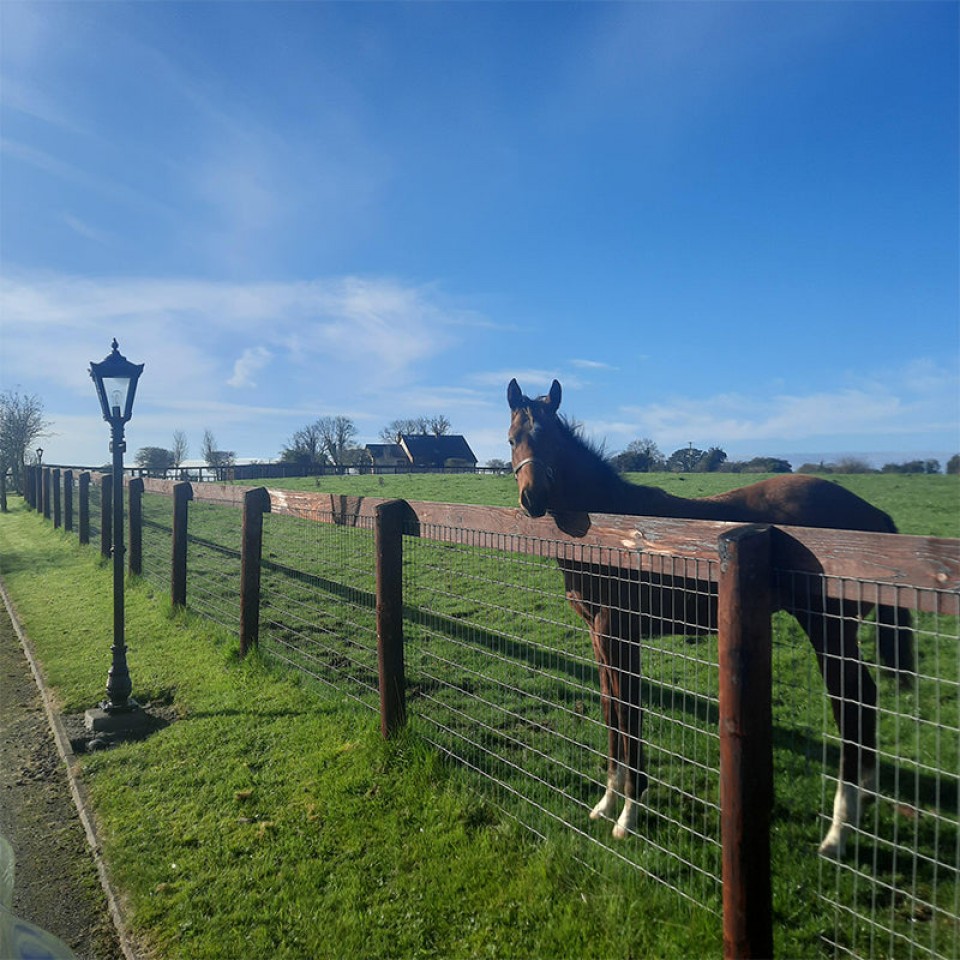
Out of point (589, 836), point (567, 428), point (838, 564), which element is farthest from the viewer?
point (567, 428)

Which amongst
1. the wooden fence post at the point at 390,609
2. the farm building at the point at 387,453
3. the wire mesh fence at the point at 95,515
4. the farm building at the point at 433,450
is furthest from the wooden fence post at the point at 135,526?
the farm building at the point at 387,453

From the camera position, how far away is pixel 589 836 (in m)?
3.39

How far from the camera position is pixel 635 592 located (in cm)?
391

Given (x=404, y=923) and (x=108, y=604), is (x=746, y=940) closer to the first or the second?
(x=404, y=923)

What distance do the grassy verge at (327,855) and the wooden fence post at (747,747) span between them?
0.39 metres

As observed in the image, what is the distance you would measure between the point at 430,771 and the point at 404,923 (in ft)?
3.68

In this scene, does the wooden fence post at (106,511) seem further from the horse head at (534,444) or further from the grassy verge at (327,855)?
the horse head at (534,444)

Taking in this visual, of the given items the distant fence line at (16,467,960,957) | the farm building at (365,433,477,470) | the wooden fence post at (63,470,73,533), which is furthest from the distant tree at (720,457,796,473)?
the farm building at (365,433,477,470)

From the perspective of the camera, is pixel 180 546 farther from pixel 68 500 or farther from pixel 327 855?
pixel 68 500

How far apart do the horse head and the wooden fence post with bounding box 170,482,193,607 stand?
5.38m

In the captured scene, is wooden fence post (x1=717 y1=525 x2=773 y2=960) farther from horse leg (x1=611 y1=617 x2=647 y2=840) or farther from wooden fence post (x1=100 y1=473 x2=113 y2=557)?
wooden fence post (x1=100 y1=473 x2=113 y2=557)

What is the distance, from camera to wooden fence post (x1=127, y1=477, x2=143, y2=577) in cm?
1056

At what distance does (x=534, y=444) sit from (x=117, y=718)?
13.3ft

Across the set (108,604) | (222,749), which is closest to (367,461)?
(108,604)
